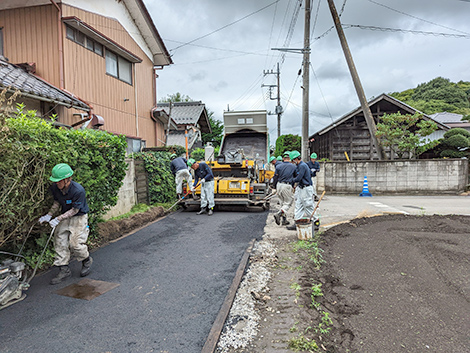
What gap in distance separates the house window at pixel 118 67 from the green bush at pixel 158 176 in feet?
12.8

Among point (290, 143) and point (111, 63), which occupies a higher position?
point (111, 63)

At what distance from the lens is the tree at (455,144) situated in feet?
46.9

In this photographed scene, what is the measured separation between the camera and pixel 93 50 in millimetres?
9539

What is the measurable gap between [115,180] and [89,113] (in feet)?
12.4

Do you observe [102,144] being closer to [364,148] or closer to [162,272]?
[162,272]

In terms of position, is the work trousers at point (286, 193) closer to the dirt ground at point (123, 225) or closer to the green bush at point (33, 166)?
the dirt ground at point (123, 225)

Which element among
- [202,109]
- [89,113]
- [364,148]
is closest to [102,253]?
[89,113]

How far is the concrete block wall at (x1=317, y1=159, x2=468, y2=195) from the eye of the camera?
12.3m

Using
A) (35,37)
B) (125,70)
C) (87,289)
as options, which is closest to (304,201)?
(87,289)

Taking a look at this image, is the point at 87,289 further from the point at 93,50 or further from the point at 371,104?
the point at 371,104

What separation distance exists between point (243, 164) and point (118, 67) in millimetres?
6119

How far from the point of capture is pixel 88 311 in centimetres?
309

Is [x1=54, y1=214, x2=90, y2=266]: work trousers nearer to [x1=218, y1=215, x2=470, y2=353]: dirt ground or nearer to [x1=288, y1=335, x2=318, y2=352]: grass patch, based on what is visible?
[x1=218, y1=215, x2=470, y2=353]: dirt ground

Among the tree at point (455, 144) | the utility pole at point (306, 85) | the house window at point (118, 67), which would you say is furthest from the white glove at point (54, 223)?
the tree at point (455, 144)
